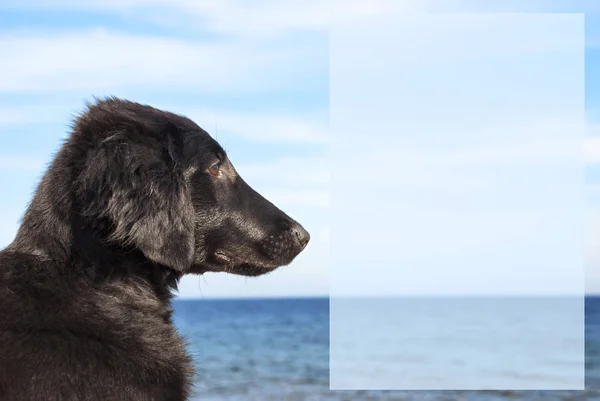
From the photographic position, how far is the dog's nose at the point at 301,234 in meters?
4.59

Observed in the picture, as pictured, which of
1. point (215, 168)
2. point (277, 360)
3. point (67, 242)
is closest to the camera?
point (67, 242)

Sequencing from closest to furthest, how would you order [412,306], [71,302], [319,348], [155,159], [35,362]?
[35,362], [71,302], [155,159], [319,348], [412,306]

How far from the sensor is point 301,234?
4629mm

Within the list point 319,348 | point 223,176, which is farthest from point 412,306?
point 223,176

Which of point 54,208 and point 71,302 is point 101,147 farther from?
point 71,302

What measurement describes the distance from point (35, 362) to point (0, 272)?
480mm

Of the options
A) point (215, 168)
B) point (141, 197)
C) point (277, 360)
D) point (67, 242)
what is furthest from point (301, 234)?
point (277, 360)

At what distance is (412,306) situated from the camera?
37.9 metres

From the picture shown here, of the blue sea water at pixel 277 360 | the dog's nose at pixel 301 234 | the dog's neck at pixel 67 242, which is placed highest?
the dog's nose at pixel 301 234

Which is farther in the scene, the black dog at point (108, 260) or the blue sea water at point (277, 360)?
the blue sea water at point (277, 360)

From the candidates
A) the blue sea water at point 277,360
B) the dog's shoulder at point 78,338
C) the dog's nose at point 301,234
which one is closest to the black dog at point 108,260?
the dog's shoulder at point 78,338

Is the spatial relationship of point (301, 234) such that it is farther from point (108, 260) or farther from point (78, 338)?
point (78, 338)

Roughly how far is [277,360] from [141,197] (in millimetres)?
16960

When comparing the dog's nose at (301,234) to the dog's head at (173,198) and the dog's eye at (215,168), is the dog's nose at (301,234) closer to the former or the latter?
the dog's head at (173,198)
